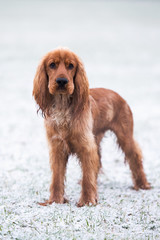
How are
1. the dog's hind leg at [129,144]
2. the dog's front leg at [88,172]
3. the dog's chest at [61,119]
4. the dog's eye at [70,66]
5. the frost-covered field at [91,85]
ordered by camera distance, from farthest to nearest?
the dog's hind leg at [129,144] < the dog's front leg at [88,172] < the dog's chest at [61,119] < the dog's eye at [70,66] < the frost-covered field at [91,85]

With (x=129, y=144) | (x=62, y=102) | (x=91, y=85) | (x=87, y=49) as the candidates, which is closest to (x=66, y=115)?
(x=62, y=102)

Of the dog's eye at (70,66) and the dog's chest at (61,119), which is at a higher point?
the dog's eye at (70,66)

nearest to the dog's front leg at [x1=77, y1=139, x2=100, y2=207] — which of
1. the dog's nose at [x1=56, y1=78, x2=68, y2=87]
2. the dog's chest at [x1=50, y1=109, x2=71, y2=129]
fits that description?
the dog's chest at [x1=50, y1=109, x2=71, y2=129]

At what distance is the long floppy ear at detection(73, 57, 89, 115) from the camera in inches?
178

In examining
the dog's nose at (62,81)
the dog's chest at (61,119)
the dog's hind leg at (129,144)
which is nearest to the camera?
the dog's nose at (62,81)

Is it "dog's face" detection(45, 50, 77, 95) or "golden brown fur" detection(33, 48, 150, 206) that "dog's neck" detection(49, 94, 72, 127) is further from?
"dog's face" detection(45, 50, 77, 95)

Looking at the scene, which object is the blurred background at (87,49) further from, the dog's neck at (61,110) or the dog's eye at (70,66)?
the dog's eye at (70,66)

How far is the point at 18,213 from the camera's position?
13.6 feet

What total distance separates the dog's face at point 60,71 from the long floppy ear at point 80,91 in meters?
0.08

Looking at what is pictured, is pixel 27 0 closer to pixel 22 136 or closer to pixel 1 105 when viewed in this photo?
pixel 1 105

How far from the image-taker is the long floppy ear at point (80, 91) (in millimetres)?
4527

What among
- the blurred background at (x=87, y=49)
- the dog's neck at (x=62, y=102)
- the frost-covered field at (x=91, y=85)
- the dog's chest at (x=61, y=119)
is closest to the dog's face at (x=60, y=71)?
the dog's neck at (x=62, y=102)

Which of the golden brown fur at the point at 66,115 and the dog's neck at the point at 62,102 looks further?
the dog's neck at the point at 62,102

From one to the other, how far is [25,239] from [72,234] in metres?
0.49
